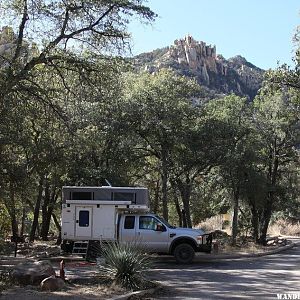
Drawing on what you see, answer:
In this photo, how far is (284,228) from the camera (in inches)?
2135

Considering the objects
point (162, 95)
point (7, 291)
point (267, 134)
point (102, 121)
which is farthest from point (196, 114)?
point (7, 291)

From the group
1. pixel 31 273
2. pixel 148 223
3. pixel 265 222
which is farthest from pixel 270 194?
pixel 31 273

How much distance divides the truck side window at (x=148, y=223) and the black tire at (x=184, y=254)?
4.43ft

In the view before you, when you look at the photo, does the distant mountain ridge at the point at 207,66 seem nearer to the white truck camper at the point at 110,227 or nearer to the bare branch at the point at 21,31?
the white truck camper at the point at 110,227

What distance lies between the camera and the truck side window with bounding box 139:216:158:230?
2008 centimetres

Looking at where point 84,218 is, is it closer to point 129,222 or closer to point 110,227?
point 110,227

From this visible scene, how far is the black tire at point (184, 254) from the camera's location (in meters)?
19.9

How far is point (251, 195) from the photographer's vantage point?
1262 inches

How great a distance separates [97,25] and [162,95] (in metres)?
10.6

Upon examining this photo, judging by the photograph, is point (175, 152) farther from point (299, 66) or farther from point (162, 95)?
point (299, 66)

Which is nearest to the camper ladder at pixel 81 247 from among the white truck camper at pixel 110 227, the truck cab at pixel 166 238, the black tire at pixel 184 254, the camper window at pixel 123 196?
the white truck camper at pixel 110 227

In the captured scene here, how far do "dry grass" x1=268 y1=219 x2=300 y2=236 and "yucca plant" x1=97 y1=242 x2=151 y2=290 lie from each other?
42815mm

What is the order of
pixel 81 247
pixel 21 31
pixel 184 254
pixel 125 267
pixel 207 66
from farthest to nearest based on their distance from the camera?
1. pixel 207 66
2. pixel 184 254
3. pixel 81 247
4. pixel 21 31
5. pixel 125 267

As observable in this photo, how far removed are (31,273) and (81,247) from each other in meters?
8.29
